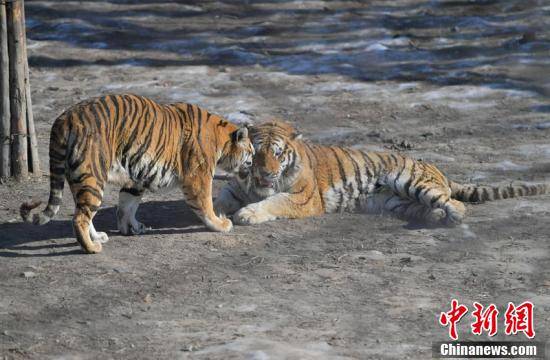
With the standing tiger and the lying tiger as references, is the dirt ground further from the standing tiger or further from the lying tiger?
the standing tiger

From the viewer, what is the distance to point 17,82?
780cm

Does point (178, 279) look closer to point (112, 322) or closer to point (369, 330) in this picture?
point (112, 322)

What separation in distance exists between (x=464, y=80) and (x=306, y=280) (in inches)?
239

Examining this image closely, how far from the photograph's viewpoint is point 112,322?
5.33m

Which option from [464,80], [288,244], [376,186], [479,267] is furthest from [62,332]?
[464,80]

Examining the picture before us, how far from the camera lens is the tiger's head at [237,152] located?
709 cm

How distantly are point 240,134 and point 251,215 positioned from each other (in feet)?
2.00

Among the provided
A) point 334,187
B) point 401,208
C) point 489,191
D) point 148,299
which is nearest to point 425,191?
point 401,208

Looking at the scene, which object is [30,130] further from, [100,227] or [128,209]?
[128,209]

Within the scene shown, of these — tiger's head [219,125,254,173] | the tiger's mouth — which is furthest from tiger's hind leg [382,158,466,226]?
tiger's head [219,125,254,173]

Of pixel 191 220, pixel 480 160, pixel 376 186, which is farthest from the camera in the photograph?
pixel 480 160

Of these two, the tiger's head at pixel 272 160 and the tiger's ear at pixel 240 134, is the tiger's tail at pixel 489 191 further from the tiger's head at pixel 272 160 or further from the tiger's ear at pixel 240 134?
the tiger's ear at pixel 240 134

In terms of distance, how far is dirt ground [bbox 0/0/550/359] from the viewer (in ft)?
A: 17.4
